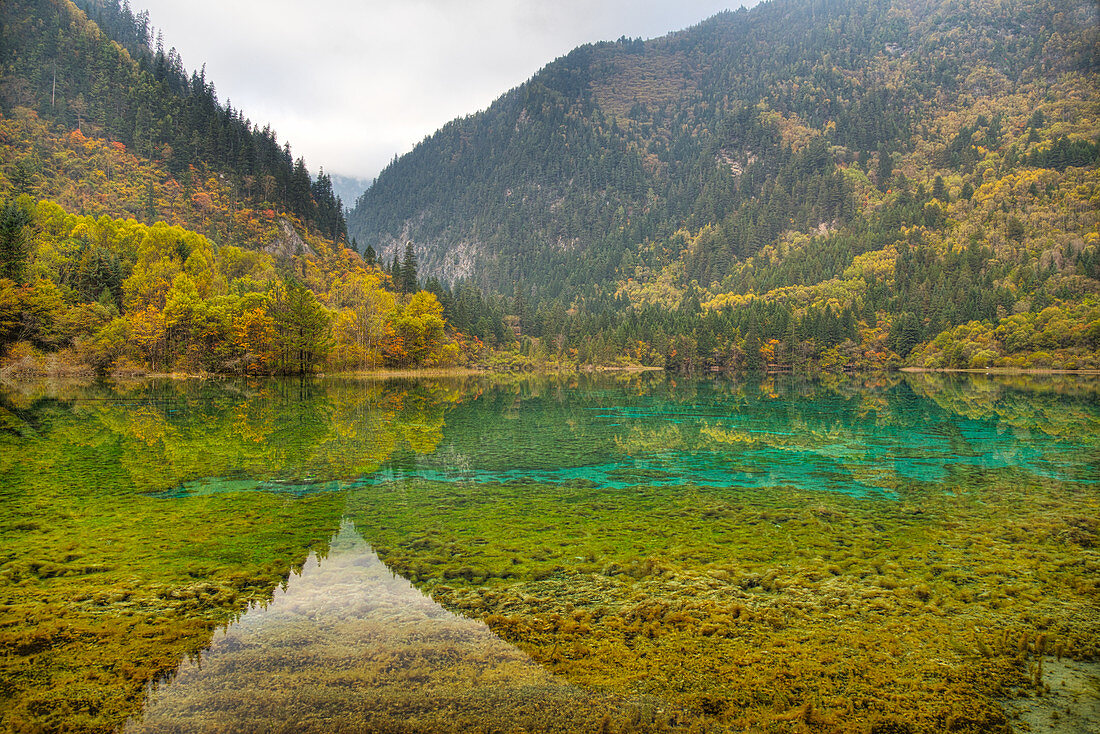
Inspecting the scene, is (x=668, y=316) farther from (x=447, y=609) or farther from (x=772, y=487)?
(x=447, y=609)

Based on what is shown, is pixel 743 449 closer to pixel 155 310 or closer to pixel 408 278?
pixel 155 310

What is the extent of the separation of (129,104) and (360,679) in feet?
536

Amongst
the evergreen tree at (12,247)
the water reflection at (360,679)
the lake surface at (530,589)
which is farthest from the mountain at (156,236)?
the water reflection at (360,679)

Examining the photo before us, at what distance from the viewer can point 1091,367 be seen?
4077 inches

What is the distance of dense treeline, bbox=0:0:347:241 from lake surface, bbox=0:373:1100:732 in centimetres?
12989

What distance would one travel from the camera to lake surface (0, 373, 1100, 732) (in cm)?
600

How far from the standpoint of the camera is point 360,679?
21.1 feet

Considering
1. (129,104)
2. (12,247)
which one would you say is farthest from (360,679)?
(129,104)

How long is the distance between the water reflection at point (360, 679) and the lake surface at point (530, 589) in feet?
0.11

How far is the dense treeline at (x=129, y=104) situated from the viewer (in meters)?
115

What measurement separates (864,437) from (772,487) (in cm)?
1476

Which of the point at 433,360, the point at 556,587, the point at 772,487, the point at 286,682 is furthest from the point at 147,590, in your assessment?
the point at 433,360

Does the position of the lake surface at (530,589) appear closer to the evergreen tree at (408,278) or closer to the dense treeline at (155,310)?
the dense treeline at (155,310)

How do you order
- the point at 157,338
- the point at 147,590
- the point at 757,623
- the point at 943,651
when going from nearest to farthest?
the point at 943,651 → the point at 757,623 → the point at 147,590 → the point at 157,338
